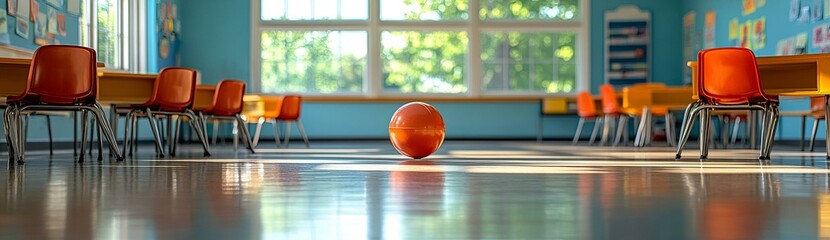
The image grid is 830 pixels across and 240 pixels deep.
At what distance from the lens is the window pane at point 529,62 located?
1322 centimetres

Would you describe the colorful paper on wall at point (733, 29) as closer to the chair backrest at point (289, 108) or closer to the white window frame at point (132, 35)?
the chair backrest at point (289, 108)

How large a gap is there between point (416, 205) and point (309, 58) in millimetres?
10917

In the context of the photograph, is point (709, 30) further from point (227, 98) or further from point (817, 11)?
point (227, 98)

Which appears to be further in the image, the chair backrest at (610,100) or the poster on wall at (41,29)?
the chair backrest at (610,100)

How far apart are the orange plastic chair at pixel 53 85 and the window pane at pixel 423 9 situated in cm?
776

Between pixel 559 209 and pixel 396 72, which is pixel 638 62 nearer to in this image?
pixel 396 72

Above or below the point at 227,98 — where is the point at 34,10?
above

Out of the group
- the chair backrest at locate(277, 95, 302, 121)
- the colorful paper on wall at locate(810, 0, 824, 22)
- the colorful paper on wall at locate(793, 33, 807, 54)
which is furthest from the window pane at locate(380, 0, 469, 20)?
the colorful paper on wall at locate(810, 0, 824, 22)

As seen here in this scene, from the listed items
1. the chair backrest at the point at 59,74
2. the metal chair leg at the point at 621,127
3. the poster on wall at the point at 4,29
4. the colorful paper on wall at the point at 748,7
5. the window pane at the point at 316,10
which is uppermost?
the window pane at the point at 316,10

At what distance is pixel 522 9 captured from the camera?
13.2 m

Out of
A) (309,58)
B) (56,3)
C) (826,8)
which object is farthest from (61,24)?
(826,8)

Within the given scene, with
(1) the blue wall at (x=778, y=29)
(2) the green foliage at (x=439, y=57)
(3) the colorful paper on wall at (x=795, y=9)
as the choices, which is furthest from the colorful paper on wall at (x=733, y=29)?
(2) the green foliage at (x=439, y=57)

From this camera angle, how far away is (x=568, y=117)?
1312 cm

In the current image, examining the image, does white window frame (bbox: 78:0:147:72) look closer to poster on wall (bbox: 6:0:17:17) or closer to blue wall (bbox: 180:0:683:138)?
blue wall (bbox: 180:0:683:138)
